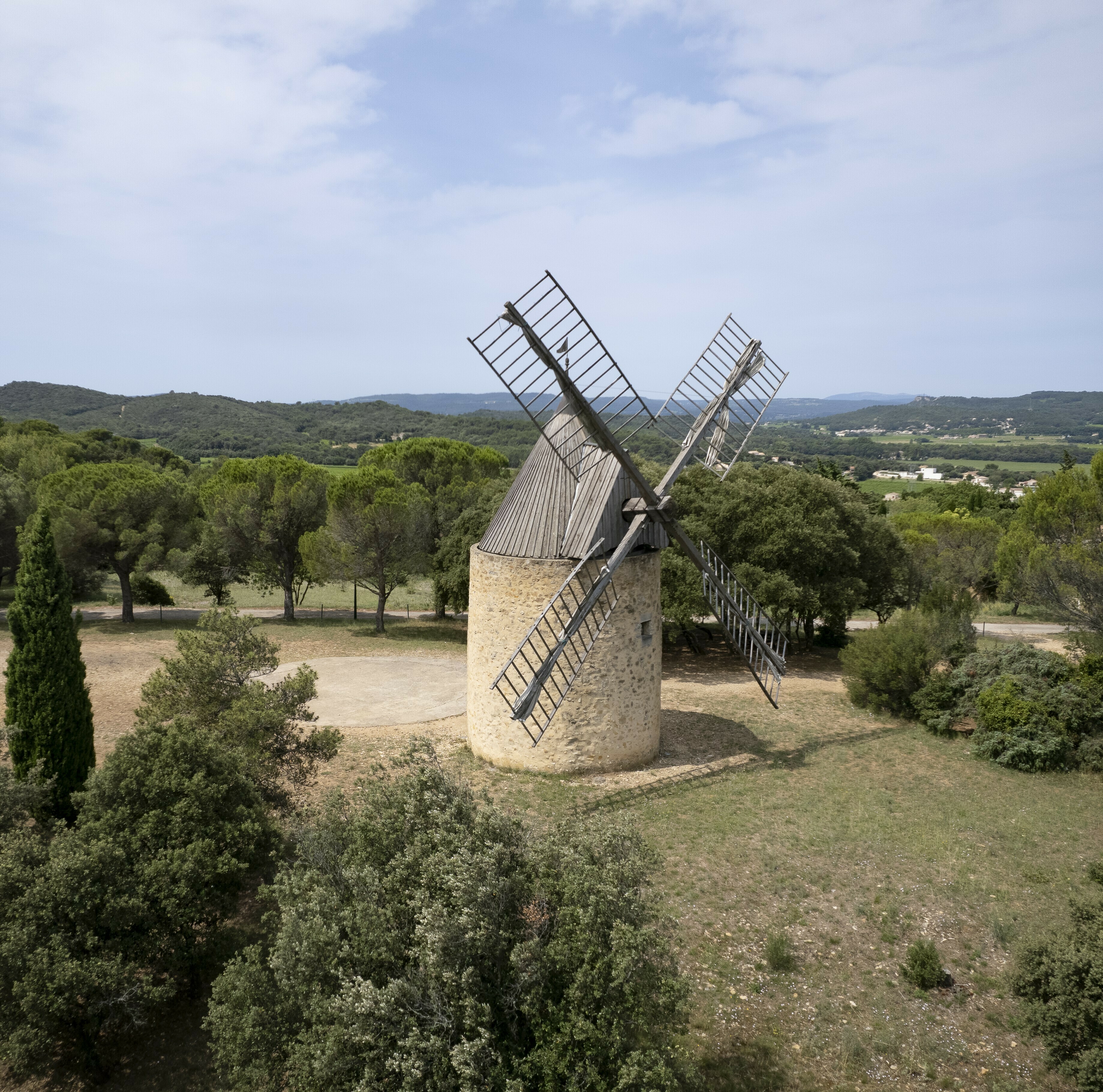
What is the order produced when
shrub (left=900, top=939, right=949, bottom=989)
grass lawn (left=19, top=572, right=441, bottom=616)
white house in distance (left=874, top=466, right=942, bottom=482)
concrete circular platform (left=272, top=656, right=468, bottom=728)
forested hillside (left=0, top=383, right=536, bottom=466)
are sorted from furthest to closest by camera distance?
1. white house in distance (left=874, top=466, right=942, bottom=482)
2. forested hillside (left=0, top=383, right=536, bottom=466)
3. grass lawn (left=19, top=572, right=441, bottom=616)
4. concrete circular platform (left=272, top=656, right=468, bottom=728)
5. shrub (left=900, top=939, right=949, bottom=989)

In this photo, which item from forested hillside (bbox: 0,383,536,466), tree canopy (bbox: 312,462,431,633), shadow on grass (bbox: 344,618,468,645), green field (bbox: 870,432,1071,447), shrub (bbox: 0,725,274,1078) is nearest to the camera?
shrub (bbox: 0,725,274,1078)

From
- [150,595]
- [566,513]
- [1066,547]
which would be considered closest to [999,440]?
[1066,547]

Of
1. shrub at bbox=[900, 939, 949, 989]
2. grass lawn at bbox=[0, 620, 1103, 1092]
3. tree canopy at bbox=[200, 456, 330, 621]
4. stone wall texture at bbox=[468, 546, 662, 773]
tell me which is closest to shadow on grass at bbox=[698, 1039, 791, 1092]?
grass lawn at bbox=[0, 620, 1103, 1092]

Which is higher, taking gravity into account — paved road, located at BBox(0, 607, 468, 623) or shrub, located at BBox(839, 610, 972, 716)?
shrub, located at BBox(839, 610, 972, 716)

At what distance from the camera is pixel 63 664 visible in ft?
41.7

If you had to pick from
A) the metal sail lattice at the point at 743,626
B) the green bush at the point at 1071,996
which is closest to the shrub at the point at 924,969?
the green bush at the point at 1071,996

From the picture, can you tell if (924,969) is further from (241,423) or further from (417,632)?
(241,423)

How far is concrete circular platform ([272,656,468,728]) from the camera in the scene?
20.0m

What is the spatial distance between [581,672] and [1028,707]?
429 inches

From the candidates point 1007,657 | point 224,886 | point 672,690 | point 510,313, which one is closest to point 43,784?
point 224,886

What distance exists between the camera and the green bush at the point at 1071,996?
8.17 meters

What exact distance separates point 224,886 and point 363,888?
3.73m

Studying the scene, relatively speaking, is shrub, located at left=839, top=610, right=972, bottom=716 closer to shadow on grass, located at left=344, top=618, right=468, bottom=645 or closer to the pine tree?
shadow on grass, located at left=344, top=618, right=468, bottom=645

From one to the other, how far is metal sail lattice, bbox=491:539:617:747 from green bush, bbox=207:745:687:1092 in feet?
18.6
